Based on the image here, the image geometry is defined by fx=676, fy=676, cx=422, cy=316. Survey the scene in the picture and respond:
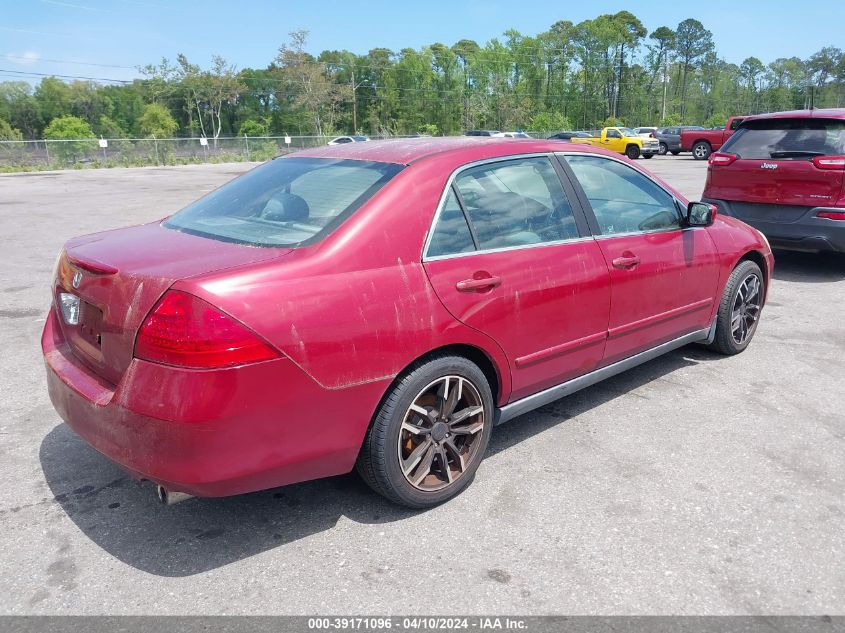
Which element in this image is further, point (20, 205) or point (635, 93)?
point (635, 93)

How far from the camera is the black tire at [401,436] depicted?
2.79 meters

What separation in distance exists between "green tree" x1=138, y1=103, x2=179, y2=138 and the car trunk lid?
84.9 m

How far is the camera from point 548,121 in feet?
250

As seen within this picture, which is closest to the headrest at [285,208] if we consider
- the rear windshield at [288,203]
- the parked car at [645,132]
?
the rear windshield at [288,203]

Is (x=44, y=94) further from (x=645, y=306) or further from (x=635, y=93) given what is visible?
(x=645, y=306)

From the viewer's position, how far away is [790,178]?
285 inches

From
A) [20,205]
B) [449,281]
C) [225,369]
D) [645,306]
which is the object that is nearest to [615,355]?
[645,306]

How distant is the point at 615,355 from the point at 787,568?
1526mm

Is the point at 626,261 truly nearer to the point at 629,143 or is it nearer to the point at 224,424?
the point at 224,424

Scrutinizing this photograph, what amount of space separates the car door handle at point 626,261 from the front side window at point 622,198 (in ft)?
0.51

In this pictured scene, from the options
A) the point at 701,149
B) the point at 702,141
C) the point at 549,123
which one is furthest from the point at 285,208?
the point at 549,123

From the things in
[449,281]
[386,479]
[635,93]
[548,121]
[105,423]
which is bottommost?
[386,479]

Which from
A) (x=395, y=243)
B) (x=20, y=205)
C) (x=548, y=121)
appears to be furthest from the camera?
(x=548, y=121)

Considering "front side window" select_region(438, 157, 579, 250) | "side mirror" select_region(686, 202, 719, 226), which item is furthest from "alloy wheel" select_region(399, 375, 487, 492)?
"side mirror" select_region(686, 202, 719, 226)
